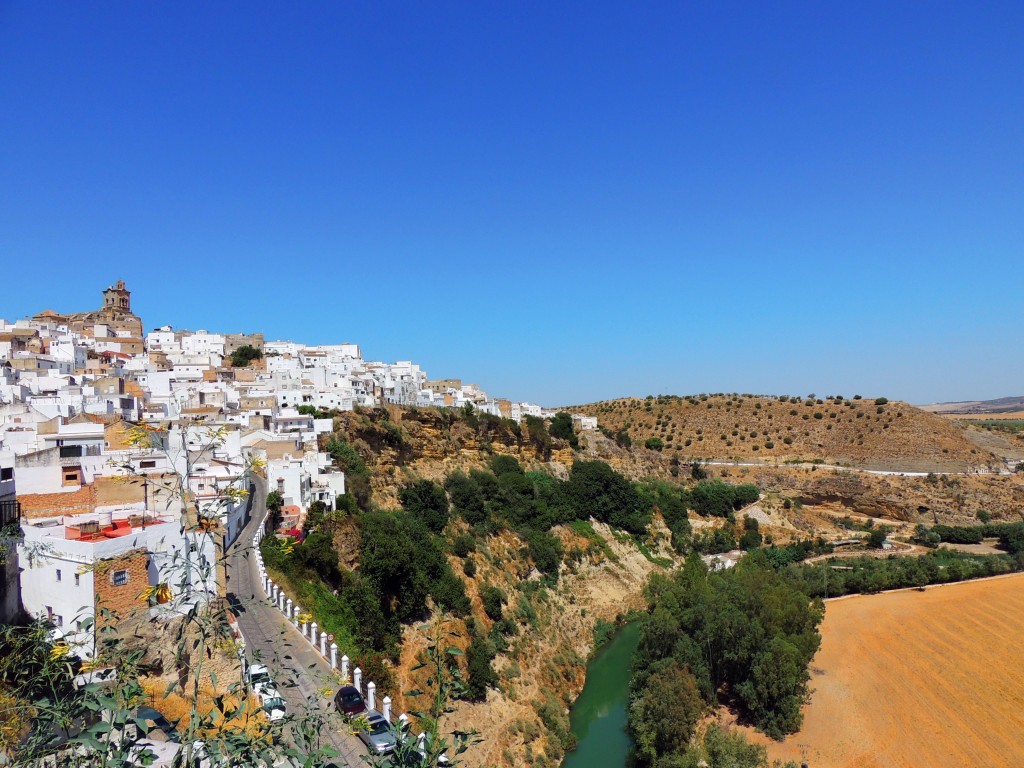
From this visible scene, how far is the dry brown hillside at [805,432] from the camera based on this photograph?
51.9 meters

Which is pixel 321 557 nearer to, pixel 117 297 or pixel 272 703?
pixel 272 703

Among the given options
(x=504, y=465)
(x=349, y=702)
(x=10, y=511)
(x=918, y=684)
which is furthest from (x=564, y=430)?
(x=10, y=511)

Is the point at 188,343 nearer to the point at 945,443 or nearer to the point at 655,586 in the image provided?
the point at 655,586

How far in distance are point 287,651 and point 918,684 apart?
21.7 meters

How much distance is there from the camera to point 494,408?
47812mm

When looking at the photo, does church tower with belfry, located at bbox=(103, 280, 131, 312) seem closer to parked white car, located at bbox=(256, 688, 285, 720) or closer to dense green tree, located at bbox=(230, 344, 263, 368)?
dense green tree, located at bbox=(230, 344, 263, 368)

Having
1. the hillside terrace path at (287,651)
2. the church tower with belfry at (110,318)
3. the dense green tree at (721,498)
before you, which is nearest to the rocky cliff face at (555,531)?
the dense green tree at (721,498)

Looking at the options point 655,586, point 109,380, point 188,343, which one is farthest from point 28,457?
point 188,343

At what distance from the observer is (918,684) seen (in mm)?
21469

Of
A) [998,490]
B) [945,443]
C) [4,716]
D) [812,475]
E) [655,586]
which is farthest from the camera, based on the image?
[945,443]

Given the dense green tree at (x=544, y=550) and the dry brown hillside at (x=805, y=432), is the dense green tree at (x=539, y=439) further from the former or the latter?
the dry brown hillside at (x=805, y=432)

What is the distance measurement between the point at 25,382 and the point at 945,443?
66.1m

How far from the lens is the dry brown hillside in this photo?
5188 cm

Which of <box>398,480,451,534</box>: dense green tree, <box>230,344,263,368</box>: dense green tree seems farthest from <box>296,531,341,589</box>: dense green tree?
<box>230,344,263,368</box>: dense green tree
